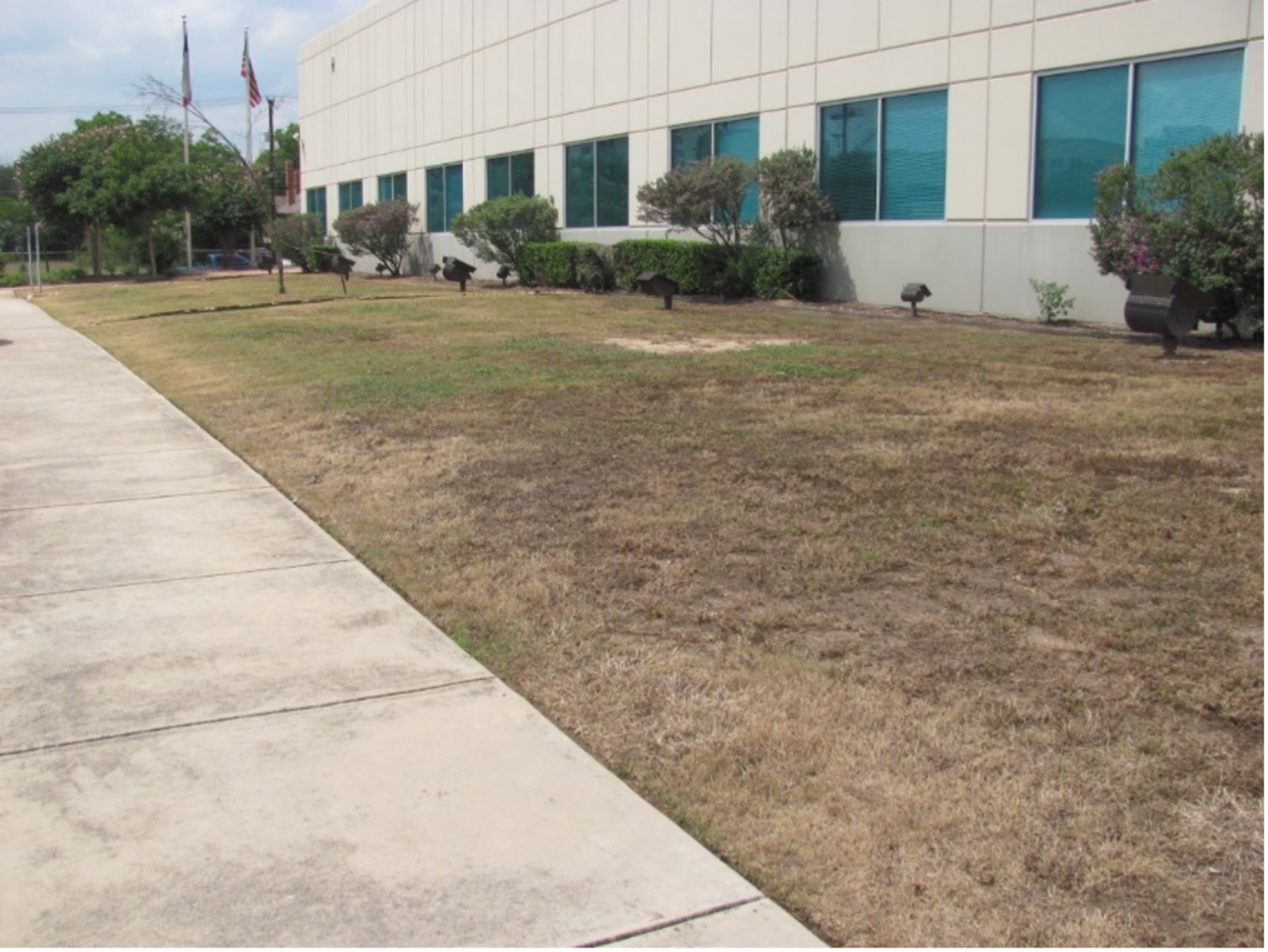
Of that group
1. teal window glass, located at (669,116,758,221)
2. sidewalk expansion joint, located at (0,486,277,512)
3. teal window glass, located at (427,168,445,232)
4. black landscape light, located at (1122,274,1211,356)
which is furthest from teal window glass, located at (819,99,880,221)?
teal window glass, located at (427,168,445,232)

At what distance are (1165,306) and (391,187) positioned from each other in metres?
30.5

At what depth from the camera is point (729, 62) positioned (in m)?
22.8

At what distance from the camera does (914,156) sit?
19203 millimetres

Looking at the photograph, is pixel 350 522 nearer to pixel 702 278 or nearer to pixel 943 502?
pixel 943 502

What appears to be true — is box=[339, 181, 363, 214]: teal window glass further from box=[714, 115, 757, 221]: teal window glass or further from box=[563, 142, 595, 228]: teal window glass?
box=[714, 115, 757, 221]: teal window glass

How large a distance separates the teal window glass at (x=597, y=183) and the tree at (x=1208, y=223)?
13.6 meters

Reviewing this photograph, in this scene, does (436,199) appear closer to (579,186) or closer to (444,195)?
(444,195)

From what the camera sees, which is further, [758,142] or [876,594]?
[758,142]

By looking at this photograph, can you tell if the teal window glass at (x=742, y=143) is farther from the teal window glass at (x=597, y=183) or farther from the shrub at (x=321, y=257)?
the shrub at (x=321, y=257)

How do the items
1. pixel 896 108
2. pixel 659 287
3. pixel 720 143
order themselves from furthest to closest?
pixel 720 143
pixel 659 287
pixel 896 108

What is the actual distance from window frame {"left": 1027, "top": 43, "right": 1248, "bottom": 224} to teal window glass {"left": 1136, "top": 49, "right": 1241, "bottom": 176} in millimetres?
31

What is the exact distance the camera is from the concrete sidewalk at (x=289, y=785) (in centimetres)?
318

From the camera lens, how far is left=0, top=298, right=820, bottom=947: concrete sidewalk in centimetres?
318

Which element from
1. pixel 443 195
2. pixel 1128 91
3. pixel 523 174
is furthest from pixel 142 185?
pixel 1128 91
